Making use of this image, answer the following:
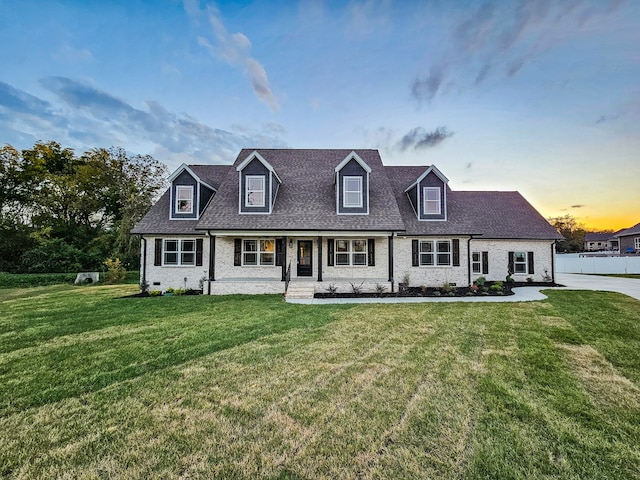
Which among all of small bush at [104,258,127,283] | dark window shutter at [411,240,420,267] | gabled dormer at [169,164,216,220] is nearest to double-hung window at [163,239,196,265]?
gabled dormer at [169,164,216,220]

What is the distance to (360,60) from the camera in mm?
13773

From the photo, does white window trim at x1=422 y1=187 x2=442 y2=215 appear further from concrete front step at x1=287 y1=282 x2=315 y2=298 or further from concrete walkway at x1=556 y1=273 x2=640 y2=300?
concrete walkway at x1=556 y1=273 x2=640 y2=300

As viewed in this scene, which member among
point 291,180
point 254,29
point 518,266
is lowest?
point 518,266

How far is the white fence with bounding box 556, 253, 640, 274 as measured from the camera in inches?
941

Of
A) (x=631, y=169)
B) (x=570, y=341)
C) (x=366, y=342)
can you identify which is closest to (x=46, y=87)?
(x=366, y=342)

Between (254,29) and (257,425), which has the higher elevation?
(254,29)

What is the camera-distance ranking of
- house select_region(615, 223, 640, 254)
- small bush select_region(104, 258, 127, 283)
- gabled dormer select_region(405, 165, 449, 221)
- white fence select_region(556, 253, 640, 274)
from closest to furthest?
gabled dormer select_region(405, 165, 449, 221), small bush select_region(104, 258, 127, 283), white fence select_region(556, 253, 640, 274), house select_region(615, 223, 640, 254)

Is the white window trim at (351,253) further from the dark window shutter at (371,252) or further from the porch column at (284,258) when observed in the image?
the porch column at (284,258)

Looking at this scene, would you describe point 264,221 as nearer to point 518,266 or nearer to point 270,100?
point 270,100

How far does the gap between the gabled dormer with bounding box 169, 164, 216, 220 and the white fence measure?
33.3 meters

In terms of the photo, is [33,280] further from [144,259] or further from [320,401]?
[320,401]

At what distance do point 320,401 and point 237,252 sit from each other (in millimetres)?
12126

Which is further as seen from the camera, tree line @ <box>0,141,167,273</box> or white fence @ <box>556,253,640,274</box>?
white fence @ <box>556,253,640,274</box>

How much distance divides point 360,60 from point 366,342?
13986 mm
